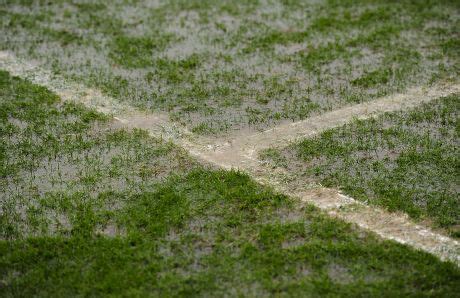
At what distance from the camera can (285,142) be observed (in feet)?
18.4

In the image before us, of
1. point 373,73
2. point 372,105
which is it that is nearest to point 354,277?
point 372,105

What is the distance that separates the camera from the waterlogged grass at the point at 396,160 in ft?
15.4

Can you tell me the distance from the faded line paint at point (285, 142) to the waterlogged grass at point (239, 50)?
168 millimetres

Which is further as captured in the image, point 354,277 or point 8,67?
point 8,67

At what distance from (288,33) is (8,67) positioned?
3158 millimetres

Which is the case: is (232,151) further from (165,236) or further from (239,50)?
(239,50)

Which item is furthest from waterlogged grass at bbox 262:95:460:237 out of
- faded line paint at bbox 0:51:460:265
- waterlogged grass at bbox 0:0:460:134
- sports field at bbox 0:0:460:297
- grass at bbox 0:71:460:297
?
waterlogged grass at bbox 0:0:460:134

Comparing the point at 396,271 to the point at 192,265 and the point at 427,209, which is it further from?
the point at 192,265

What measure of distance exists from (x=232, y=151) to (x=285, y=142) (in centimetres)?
46

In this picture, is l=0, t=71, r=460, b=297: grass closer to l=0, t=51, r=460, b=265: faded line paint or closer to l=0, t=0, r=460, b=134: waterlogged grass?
l=0, t=51, r=460, b=265: faded line paint

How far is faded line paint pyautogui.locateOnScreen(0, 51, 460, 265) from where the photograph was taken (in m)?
4.37

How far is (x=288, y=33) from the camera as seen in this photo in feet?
26.5

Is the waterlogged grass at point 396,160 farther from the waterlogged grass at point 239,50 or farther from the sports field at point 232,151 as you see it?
the waterlogged grass at point 239,50

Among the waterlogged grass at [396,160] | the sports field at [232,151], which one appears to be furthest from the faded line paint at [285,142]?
the waterlogged grass at [396,160]
